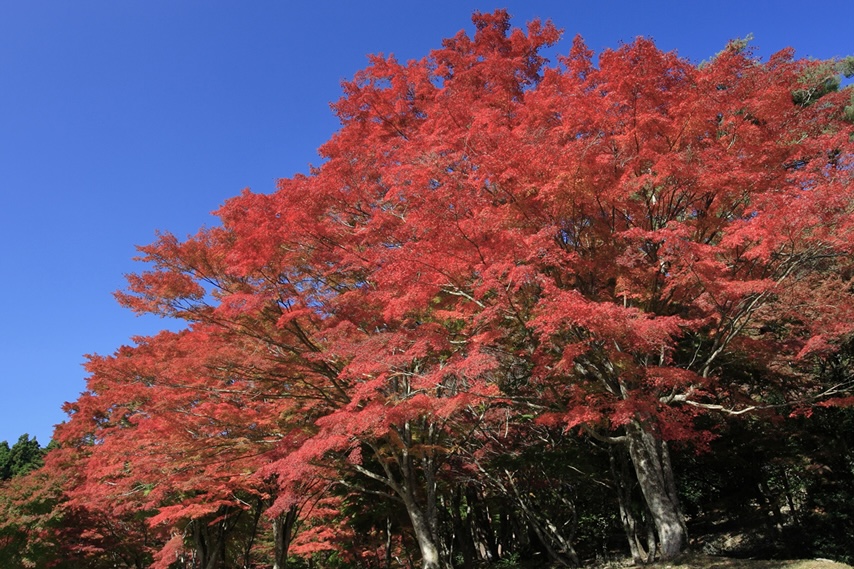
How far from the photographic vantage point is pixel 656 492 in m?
9.58

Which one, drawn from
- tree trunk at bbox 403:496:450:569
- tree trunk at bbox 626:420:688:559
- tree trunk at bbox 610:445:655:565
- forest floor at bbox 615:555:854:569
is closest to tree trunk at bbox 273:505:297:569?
tree trunk at bbox 403:496:450:569

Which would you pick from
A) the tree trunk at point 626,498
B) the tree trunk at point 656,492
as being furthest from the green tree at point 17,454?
the tree trunk at point 656,492

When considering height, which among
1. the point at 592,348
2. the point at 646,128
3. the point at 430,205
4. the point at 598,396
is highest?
the point at 646,128

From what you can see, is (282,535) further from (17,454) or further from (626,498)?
(17,454)

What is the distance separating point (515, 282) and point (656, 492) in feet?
16.3

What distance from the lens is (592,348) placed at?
28.8 feet

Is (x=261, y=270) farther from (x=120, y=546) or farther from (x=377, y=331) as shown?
(x=120, y=546)

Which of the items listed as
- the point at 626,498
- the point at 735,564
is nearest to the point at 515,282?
the point at 735,564

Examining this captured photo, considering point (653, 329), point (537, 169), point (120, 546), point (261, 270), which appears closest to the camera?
point (653, 329)

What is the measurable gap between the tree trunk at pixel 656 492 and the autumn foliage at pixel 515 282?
1.8 inches

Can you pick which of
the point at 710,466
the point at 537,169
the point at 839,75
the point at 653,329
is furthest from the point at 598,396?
the point at 839,75

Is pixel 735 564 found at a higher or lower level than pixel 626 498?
lower

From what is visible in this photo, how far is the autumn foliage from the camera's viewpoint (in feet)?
27.6

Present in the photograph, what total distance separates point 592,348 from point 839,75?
18011 millimetres
